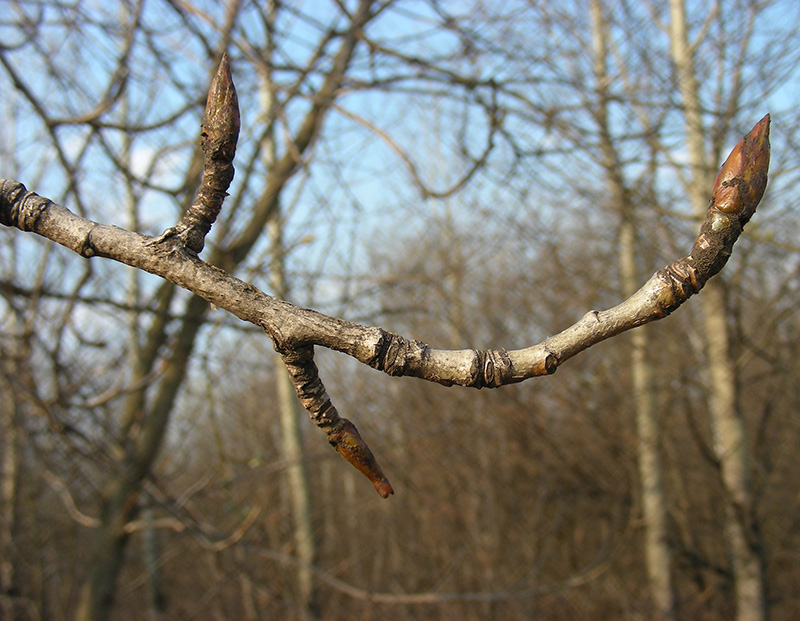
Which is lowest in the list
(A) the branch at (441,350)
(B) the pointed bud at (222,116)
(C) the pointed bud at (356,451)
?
(C) the pointed bud at (356,451)

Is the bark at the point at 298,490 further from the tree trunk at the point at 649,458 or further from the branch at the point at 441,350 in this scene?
the branch at the point at 441,350

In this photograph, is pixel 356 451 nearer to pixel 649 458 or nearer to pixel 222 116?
pixel 222 116

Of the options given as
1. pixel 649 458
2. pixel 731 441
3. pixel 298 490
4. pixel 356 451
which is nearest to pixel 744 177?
pixel 356 451

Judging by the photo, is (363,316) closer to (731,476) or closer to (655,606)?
(731,476)

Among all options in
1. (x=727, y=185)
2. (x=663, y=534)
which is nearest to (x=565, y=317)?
(x=663, y=534)

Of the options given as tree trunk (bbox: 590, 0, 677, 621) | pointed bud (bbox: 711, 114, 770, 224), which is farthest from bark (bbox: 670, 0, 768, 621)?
pointed bud (bbox: 711, 114, 770, 224)

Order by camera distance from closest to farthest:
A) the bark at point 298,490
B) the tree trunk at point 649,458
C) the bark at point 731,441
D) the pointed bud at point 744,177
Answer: the pointed bud at point 744,177 → the bark at point 731,441 → the tree trunk at point 649,458 → the bark at point 298,490

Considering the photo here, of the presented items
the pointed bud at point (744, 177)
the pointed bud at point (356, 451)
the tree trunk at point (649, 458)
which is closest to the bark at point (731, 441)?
the tree trunk at point (649, 458)
